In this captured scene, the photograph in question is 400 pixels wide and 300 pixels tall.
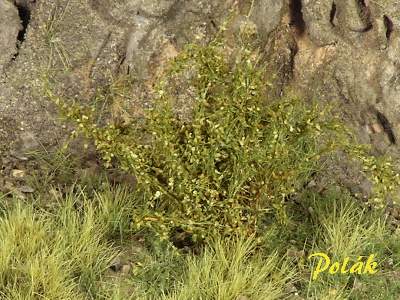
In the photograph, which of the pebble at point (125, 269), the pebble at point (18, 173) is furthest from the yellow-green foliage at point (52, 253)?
the pebble at point (18, 173)

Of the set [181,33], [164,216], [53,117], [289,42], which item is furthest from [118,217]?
[289,42]

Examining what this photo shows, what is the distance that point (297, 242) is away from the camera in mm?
4730

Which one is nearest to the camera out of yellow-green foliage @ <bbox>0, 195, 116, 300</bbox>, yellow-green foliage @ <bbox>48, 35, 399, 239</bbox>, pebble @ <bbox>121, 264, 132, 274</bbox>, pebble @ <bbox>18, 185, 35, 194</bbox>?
yellow-green foliage @ <bbox>0, 195, 116, 300</bbox>

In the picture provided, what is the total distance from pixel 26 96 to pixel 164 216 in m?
1.35

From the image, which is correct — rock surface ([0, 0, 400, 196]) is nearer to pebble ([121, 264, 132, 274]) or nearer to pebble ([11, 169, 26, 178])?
pebble ([11, 169, 26, 178])

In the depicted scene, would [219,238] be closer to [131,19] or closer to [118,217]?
[118,217]

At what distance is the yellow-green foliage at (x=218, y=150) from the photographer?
4203mm

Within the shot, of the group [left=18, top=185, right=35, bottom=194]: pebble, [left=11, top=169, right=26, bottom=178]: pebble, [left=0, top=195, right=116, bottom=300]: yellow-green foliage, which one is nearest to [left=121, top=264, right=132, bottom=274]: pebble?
[left=0, top=195, right=116, bottom=300]: yellow-green foliage

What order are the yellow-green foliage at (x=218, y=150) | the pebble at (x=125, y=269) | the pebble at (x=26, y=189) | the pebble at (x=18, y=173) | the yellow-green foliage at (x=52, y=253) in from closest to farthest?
the yellow-green foliage at (x=52, y=253) < the yellow-green foliage at (x=218, y=150) < the pebble at (x=125, y=269) < the pebble at (x=26, y=189) < the pebble at (x=18, y=173)

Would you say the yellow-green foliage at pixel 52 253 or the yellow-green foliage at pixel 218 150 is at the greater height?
the yellow-green foliage at pixel 218 150

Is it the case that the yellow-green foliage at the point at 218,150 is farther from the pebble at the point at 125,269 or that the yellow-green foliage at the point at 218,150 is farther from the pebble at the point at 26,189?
the pebble at the point at 26,189

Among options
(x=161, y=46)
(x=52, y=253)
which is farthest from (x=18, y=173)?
(x=161, y=46)

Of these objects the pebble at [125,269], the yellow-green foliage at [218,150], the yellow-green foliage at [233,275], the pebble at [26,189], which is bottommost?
the pebble at [26,189]

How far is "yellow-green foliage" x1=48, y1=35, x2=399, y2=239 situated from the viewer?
4203 millimetres
